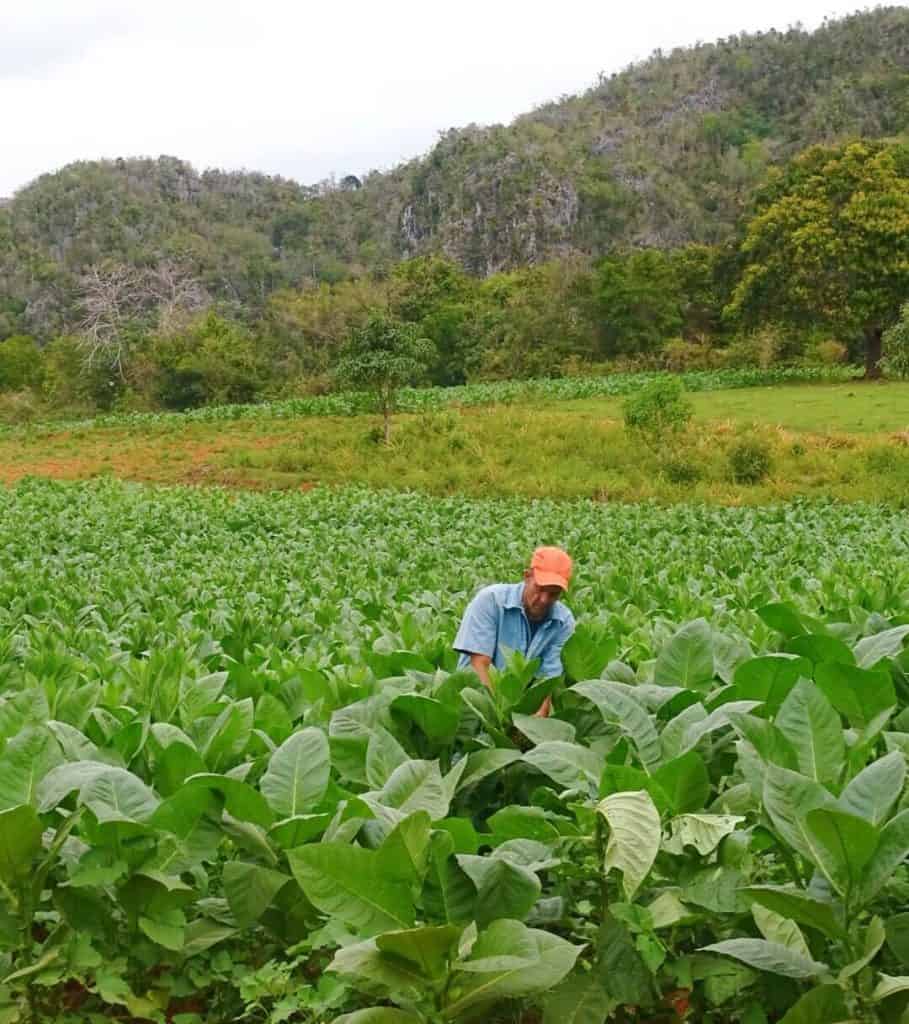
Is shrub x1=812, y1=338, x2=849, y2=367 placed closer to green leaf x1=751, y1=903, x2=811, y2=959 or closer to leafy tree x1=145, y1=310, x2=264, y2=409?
leafy tree x1=145, y1=310, x2=264, y2=409

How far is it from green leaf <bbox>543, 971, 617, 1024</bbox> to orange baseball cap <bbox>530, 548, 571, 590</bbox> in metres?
2.61

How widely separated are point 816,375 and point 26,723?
42705 millimetres

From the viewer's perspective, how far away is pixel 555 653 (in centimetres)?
422

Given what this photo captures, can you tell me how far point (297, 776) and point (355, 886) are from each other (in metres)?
0.49

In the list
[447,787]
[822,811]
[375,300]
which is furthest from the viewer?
[375,300]

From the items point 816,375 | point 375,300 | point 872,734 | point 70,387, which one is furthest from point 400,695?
point 375,300

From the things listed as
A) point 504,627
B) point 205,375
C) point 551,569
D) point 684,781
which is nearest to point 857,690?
point 684,781

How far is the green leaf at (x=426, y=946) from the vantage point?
5.12 ft

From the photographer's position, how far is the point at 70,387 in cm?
5738

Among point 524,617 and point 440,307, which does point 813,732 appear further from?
point 440,307

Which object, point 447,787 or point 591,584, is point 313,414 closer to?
point 591,584

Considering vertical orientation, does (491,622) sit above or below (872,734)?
below

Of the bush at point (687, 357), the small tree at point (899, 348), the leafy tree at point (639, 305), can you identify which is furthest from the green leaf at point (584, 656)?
the leafy tree at point (639, 305)

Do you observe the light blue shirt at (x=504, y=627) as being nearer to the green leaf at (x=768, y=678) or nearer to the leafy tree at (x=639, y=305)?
the green leaf at (x=768, y=678)
